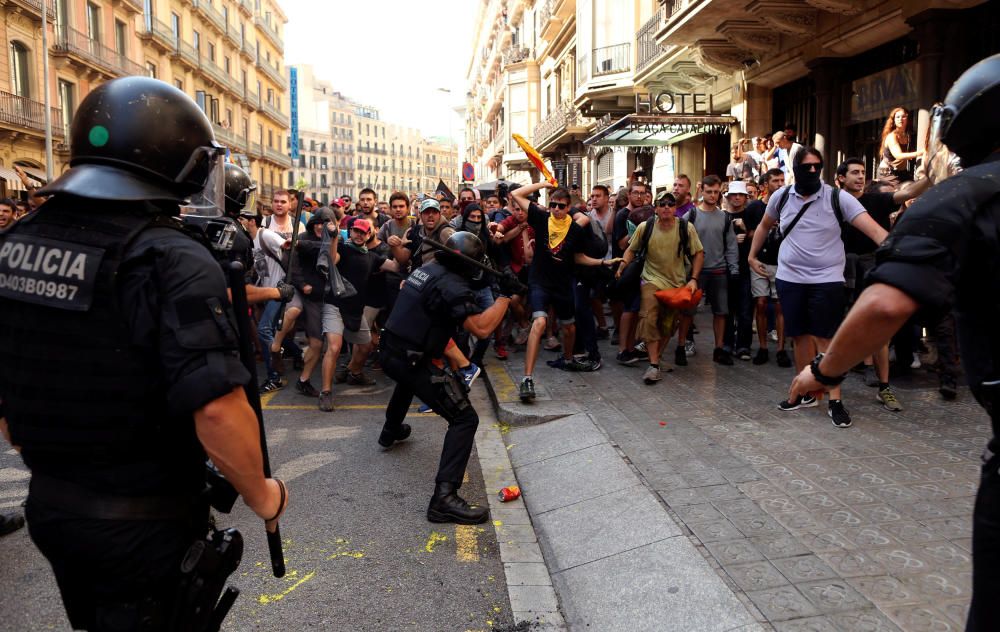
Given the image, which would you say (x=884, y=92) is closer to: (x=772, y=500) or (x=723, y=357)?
(x=723, y=357)

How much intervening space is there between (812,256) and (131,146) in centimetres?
525

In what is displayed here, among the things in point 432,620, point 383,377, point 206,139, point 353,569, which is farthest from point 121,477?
point 383,377

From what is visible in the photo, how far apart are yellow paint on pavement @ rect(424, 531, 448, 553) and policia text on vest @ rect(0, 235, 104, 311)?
2756mm

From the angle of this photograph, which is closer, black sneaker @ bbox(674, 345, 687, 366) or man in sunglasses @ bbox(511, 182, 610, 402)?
man in sunglasses @ bbox(511, 182, 610, 402)

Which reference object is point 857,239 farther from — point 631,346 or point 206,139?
point 206,139

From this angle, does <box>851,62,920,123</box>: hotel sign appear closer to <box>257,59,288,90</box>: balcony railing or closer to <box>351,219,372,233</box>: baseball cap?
<box>351,219,372,233</box>: baseball cap

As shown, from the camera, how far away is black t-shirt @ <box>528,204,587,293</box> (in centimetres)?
774

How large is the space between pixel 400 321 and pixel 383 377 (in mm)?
3962

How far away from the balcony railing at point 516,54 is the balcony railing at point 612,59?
62.4ft

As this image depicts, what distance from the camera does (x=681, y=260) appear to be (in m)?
7.61

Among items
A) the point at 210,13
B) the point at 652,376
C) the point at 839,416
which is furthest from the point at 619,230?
the point at 210,13

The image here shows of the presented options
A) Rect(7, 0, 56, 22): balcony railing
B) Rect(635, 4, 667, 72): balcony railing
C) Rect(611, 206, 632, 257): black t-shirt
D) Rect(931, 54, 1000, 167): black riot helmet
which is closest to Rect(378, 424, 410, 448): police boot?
Rect(931, 54, 1000, 167): black riot helmet

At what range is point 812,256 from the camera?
5.98m

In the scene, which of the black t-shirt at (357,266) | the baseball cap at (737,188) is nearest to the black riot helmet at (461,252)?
the black t-shirt at (357,266)
